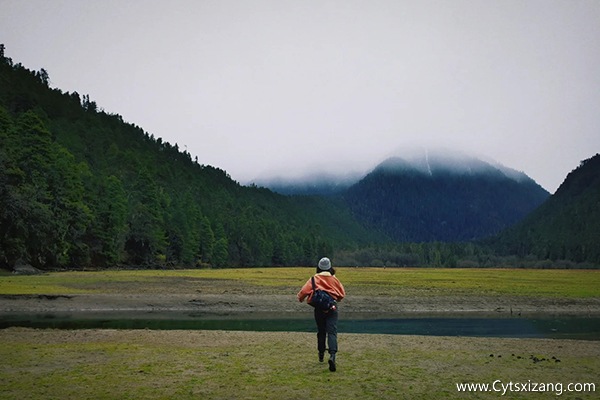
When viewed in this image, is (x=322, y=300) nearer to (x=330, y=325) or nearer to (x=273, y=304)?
(x=330, y=325)

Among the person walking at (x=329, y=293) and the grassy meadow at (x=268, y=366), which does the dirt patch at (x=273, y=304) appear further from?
the person walking at (x=329, y=293)

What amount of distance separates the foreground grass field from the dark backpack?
65.2 inches

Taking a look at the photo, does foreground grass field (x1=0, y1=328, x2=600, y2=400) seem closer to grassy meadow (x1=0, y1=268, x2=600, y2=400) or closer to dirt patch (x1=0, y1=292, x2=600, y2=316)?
grassy meadow (x1=0, y1=268, x2=600, y2=400)

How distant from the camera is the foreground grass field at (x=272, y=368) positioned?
10836mm

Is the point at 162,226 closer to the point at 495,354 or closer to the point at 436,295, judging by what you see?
the point at 436,295

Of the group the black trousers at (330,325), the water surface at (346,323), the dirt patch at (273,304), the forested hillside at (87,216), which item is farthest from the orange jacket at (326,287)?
the forested hillside at (87,216)

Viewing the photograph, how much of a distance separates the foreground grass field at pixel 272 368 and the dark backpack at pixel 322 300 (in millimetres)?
1656

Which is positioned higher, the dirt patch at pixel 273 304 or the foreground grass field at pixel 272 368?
the foreground grass field at pixel 272 368

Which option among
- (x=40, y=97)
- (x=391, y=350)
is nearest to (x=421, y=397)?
(x=391, y=350)

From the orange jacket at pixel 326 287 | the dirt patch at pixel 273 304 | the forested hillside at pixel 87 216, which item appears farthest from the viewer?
the forested hillside at pixel 87 216

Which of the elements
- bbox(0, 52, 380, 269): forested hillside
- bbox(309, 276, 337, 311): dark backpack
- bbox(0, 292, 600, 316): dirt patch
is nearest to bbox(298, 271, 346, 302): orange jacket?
bbox(309, 276, 337, 311): dark backpack

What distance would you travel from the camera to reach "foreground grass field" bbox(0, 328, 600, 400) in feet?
35.6

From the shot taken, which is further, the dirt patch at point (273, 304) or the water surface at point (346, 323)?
the dirt patch at point (273, 304)

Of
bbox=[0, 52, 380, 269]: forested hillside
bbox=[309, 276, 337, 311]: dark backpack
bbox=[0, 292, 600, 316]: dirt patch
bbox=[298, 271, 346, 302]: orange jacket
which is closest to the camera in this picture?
bbox=[309, 276, 337, 311]: dark backpack
